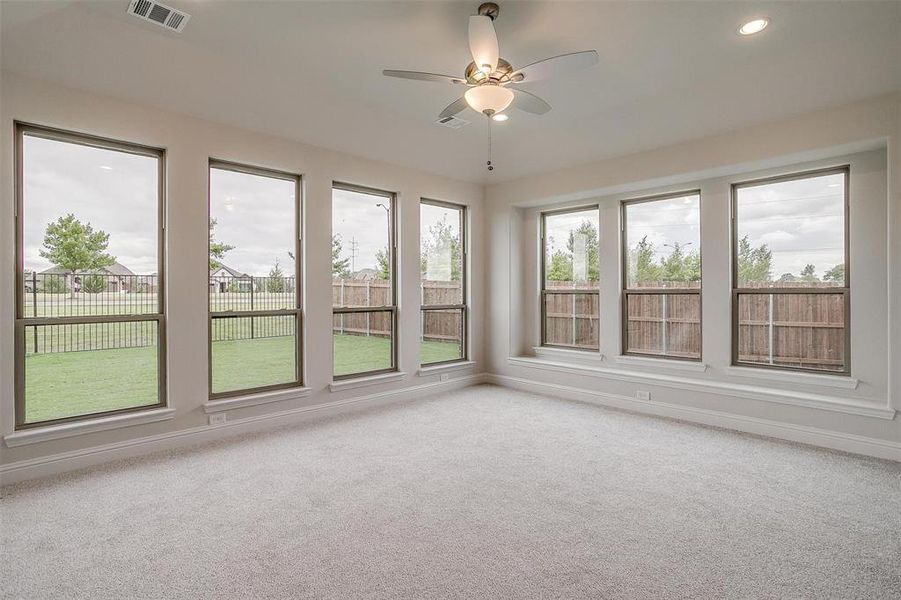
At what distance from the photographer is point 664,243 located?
534 cm

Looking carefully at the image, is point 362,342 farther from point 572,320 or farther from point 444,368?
point 572,320

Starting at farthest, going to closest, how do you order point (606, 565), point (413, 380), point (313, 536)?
point (413, 380) < point (313, 536) < point (606, 565)

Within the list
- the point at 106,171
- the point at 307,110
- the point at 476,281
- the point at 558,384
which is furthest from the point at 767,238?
the point at 106,171

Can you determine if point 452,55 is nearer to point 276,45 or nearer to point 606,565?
point 276,45

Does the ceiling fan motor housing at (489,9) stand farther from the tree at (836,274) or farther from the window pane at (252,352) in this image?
the tree at (836,274)

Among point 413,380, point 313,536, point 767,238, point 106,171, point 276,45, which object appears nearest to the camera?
point 313,536

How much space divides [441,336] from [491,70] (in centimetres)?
392

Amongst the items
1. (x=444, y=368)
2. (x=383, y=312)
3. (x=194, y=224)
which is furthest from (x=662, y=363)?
(x=194, y=224)

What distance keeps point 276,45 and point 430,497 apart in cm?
340

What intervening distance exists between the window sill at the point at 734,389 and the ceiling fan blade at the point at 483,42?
145 inches

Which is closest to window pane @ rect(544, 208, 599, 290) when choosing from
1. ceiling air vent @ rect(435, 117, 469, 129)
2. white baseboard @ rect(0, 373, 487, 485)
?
ceiling air vent @ rect(435, 117, 469, 129)

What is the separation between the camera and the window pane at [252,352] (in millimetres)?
4309

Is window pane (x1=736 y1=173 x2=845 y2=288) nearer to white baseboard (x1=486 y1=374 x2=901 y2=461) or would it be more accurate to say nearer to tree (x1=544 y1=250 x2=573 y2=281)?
white baseboard (x1=486 y1=374 x2=901 y2=461)

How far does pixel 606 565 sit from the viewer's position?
2.26m
